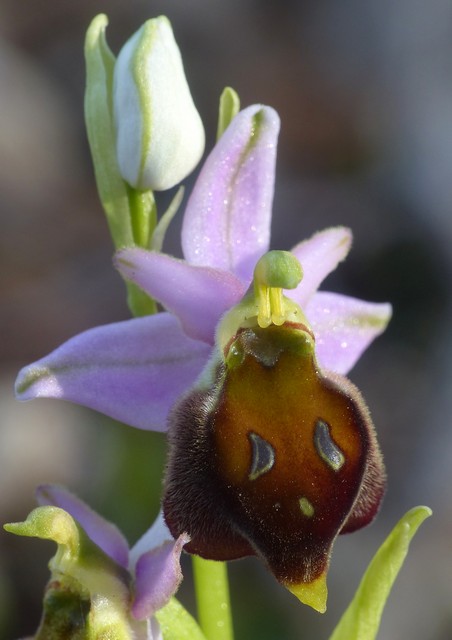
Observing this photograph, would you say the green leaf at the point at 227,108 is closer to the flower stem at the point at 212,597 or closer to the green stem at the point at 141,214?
the green stem at the point at 141,214

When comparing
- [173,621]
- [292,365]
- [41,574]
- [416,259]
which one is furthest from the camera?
[416,259]

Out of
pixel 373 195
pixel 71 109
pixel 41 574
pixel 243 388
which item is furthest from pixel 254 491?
pixel 71 109

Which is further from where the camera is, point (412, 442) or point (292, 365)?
point (412, 442)

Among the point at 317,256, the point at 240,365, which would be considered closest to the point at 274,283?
the point at 240,365

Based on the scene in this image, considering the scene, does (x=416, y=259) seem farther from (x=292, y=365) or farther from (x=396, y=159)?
(x=292, y=365)

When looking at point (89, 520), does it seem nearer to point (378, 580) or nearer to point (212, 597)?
point (212, 597)

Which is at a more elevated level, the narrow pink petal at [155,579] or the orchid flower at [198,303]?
the orchid flower at [198,303]

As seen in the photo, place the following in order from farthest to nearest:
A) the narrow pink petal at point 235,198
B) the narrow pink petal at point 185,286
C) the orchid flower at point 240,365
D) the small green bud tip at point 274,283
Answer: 1. the narrow pink petal at point 235,198
2. the narrow pink petal at point 185,286
3. the small green bud tip at point 274,283
4. the orchid flower at point 240,365

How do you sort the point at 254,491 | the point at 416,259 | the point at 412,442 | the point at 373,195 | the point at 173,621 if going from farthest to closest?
the point at 373,195 → the point at 416,259 → the point at 412,442 → the point at 173,621 → the point at 254,491

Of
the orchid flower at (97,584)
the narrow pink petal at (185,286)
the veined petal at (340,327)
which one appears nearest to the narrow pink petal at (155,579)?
the orchid flower at (97,584)
